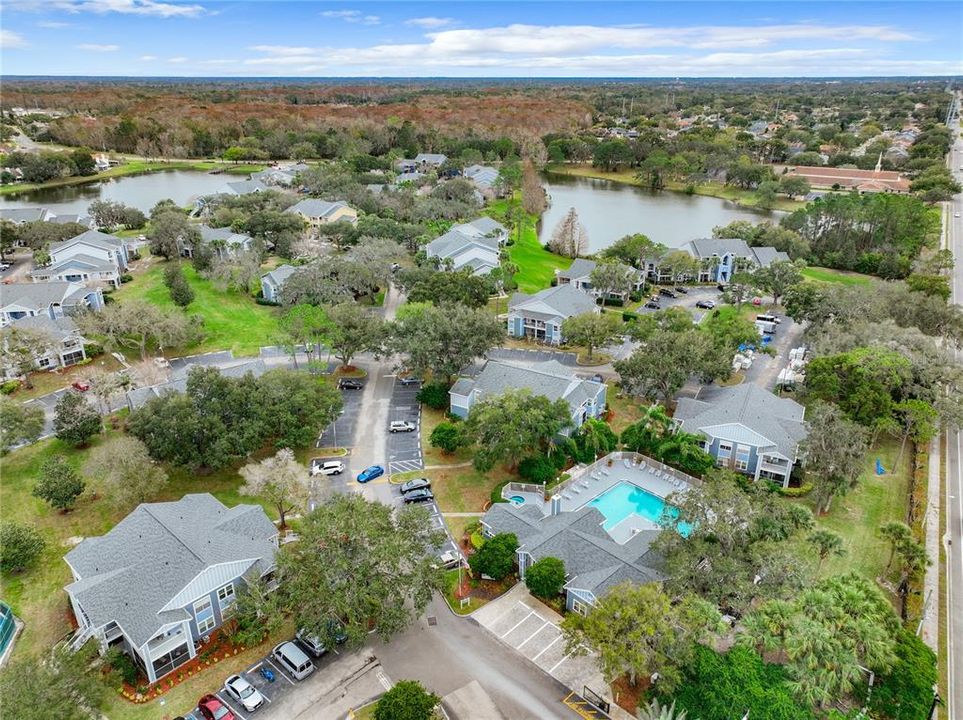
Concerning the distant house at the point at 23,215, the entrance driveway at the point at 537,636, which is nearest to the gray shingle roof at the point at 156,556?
the entrance driveway at the point at 537,636

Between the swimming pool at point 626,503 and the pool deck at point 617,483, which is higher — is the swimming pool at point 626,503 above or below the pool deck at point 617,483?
below

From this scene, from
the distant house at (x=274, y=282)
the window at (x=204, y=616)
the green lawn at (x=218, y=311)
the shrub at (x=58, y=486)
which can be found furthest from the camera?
the distant house at (x=274, y=282)

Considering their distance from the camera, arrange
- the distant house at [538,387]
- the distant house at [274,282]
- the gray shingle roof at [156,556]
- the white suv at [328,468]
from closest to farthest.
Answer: the gray shingle roof at [156,556] → the white suv at [328,468] → the distant house at [538,387] → the distant house at [274,282]

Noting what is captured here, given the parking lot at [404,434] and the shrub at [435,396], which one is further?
the shrub at [435,396]

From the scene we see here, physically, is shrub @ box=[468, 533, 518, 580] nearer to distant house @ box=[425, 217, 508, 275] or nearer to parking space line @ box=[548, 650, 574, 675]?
parking space line @ box=[548, 650, 574, 675]

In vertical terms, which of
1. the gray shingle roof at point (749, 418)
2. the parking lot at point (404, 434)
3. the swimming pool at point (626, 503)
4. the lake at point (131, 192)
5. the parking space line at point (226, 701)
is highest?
the lake at point (131, 192)

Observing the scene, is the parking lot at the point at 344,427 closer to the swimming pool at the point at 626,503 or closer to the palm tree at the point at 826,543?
the swimming pool at the point at 626,503
